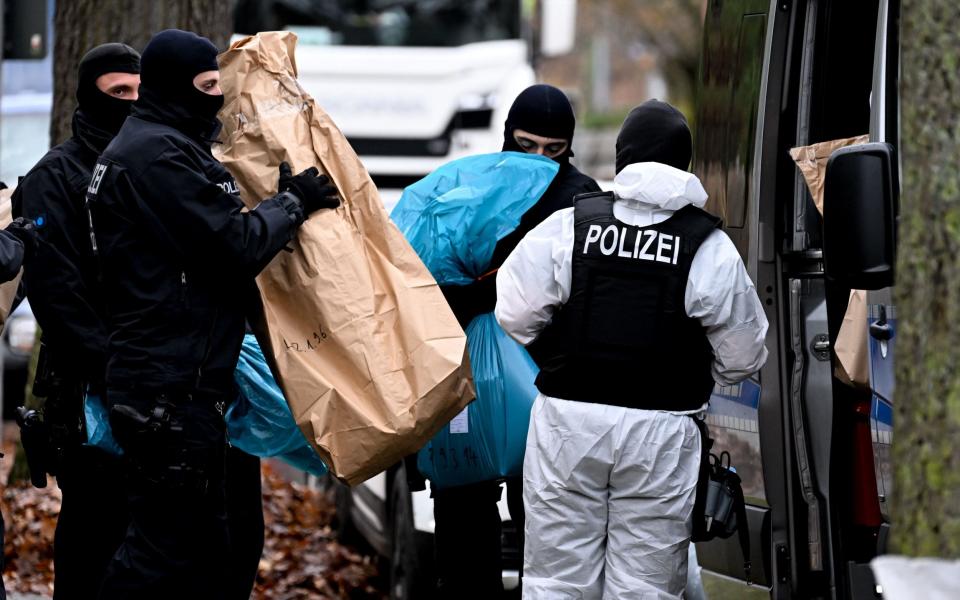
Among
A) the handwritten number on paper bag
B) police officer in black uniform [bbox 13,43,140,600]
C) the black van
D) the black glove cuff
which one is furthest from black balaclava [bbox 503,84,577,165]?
police officer in black uniform [bbox 13,43,140,600]

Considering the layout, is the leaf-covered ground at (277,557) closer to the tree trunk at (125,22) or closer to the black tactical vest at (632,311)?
the tree trunk at (125,22)

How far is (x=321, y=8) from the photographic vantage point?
12133 millimetres

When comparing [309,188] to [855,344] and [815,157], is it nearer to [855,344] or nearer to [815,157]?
[815,157]

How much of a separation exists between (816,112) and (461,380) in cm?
136

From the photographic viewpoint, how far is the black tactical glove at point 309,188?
4535mm

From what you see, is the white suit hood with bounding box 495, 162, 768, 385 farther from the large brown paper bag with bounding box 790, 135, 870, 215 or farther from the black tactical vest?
the large brown paper bag with bounding box 790, 135, 870, 215

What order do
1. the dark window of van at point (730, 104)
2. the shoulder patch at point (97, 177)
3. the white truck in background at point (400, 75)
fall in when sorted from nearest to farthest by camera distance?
the shoulder patch at point (97, 177) < the dark window of van at point (730, 104) < the white truck in background at point (400, 75)

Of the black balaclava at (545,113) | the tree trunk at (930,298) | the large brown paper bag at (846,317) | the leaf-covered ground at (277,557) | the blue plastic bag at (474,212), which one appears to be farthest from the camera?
the leaf-covered ground at (277,557)

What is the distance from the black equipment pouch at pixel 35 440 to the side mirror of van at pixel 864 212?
2.49 m

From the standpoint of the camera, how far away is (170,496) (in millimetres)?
4336

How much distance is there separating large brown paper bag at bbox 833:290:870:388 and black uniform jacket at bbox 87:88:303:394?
1.58 meters

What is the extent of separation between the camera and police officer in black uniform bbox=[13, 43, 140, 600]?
466 centimetres

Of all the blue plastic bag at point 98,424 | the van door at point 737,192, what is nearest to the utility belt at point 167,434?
the blue plastic bag at point 98,424

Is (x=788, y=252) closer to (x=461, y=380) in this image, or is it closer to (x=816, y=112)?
(x=816, y=112)
